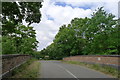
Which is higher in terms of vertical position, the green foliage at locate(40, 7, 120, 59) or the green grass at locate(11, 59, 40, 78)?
the green foliage at locate(40, 7, 120, 59)

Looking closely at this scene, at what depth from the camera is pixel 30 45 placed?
45.4m

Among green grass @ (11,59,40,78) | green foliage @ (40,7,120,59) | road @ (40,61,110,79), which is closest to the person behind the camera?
green grass @ (11,59,40,78)

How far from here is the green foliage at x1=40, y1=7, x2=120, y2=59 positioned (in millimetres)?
32625

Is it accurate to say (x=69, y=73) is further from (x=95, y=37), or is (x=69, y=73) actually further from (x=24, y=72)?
(x=95, y=37)

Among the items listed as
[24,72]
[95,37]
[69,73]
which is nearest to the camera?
[24,72]

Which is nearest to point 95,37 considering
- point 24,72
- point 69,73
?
point 69,73

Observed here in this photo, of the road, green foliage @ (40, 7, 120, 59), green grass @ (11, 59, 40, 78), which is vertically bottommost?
the road

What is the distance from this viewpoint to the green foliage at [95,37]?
32.6 metres

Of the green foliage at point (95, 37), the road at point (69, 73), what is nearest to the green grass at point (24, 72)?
the road at point (69, 73)

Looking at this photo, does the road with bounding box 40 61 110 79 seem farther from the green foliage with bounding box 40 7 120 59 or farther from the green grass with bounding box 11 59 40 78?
the green foliage with bounding box 40 7 120 59

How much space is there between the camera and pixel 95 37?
118 ft

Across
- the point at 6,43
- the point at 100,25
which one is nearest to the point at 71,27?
the point at 100,25

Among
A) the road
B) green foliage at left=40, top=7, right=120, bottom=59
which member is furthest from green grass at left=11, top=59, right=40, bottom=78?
green foliage at left=40, top=7, right=120, bottom=59

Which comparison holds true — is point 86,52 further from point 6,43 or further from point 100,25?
point 6,43
